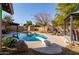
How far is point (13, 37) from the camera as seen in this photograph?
583cm

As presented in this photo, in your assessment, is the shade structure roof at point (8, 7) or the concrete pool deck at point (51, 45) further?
the concrete pool deck at point (51, 45)

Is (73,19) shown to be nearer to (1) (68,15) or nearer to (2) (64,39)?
(1) (68,15)

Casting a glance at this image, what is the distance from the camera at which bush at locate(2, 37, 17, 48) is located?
5.80 m

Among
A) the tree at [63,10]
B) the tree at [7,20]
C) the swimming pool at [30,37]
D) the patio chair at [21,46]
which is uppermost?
the tree at [63,10]

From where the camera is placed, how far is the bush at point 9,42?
228 inches

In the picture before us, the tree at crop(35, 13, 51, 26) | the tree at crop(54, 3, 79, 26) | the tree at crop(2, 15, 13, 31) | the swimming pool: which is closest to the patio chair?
the swimming pool

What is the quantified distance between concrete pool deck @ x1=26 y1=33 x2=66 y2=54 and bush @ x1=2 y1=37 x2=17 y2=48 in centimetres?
34

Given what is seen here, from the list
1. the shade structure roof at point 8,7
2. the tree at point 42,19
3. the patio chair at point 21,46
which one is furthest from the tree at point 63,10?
the shade structure roof at point 8,7

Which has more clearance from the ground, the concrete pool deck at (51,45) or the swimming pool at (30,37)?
the swimming pool at (30,37)

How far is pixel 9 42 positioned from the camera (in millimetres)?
5805

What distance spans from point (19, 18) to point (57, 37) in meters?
1.05

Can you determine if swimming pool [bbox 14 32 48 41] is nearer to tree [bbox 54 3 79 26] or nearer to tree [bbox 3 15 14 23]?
tree [bbox 3 15 14 23]

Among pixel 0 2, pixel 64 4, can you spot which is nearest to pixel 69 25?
pixel 64 4

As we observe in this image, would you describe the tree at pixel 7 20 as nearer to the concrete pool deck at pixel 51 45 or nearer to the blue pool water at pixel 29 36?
the blue pool water at pixel 29 36
